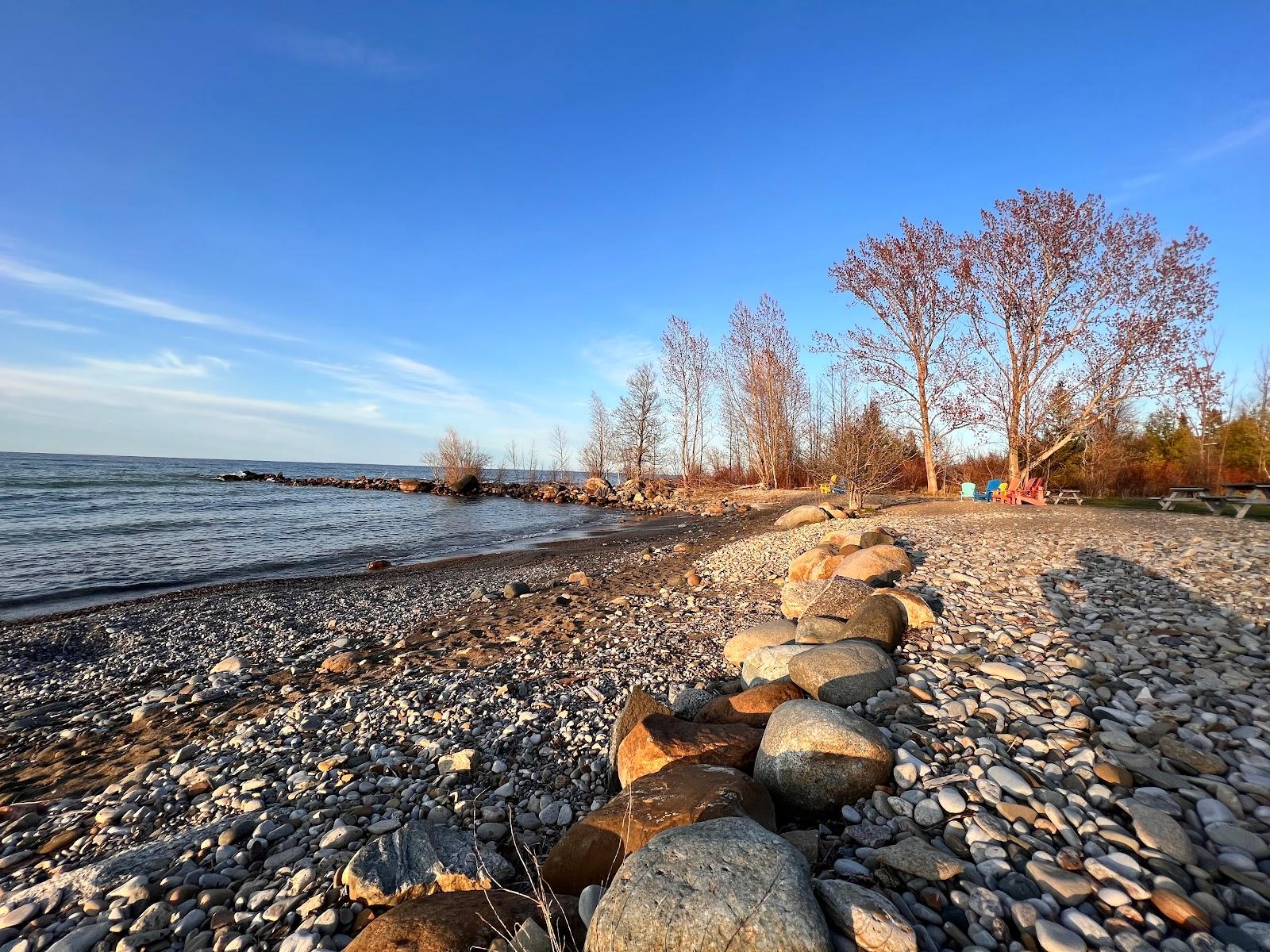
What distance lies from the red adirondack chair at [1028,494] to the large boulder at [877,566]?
1124 cm

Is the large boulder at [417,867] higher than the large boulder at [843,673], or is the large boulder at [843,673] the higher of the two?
the large boulder at [843,673]

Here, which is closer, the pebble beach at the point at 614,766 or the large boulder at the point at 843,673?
the pebble beach at the point at 614,766

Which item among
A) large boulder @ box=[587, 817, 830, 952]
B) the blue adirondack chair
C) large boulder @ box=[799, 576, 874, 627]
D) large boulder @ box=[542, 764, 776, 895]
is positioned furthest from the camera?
the blue adirondack chair

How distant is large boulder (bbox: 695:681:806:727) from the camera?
152 inches

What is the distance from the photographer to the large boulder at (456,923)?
2061mm

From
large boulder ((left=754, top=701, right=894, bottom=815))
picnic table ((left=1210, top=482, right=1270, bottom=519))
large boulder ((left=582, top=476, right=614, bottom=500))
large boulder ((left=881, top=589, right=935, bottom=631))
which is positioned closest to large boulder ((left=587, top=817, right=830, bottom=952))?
large boulder ((left=754, top=701, right=894, bottom=815))

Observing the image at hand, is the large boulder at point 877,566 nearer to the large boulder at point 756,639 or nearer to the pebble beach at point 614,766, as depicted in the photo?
the pebble beach at point 614,766

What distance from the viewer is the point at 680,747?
3.23m

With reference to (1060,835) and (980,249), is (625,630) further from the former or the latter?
(980,249)

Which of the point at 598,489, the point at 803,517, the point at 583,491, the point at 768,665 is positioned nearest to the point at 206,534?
the point at 803,517

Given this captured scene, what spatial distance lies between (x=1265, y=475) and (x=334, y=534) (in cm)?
3587

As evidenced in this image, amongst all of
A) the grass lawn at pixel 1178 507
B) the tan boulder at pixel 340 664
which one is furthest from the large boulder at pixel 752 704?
the grass lawn at pixel 1178 507

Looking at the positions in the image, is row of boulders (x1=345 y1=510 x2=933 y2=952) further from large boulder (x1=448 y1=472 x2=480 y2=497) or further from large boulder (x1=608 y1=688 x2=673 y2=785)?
large boulder (x1=448 y1=472 x2=480 y2=497)

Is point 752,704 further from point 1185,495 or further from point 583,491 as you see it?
point 583,491
